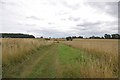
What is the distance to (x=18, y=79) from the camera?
862cm

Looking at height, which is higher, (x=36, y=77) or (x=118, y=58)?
(x=118, y=58)

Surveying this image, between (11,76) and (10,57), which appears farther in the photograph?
(10,57)

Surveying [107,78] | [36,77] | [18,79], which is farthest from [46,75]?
[107,78]

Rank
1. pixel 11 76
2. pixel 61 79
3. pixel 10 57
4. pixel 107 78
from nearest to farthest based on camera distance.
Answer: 1. pixel 107 78
2. pixel 61 79
3. pixel 11 76
4. pixel 10 57

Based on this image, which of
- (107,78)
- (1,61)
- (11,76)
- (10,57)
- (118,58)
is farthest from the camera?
(10,57)

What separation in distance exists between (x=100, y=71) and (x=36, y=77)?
2810 mm

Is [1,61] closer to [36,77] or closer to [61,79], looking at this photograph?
[36,77]

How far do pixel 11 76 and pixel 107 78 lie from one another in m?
4.20

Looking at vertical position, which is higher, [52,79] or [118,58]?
[118,58]

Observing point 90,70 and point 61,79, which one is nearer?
point 90,70

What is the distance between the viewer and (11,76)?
9.34 m

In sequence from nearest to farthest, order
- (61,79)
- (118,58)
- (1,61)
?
1. (61,79)
2. (118,58)
3. (1,61)

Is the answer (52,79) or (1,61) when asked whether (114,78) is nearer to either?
(52,79)

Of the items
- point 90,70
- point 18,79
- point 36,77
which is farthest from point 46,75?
point 90,70
